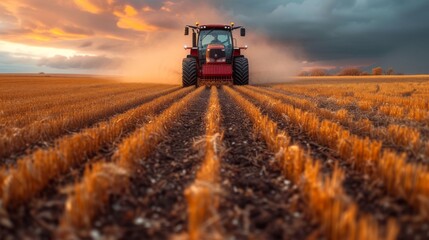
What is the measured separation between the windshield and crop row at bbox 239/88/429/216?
47.6 ft

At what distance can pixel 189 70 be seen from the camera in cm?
1969

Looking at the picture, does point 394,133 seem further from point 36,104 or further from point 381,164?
point 36,104

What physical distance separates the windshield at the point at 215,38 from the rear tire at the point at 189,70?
0.77 m

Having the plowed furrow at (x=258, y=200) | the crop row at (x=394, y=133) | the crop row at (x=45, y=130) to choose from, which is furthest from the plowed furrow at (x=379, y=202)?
the crop row at (x=45, y=130)

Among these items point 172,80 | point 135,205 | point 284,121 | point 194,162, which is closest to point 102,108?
point 284,121

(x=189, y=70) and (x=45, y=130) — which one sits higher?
(x=189, y=70)

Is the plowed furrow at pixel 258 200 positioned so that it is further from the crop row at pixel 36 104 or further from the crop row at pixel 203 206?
the crop row at pixel 36 104

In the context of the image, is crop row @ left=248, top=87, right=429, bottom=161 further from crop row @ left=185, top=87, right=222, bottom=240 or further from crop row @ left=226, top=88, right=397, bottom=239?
crop row @ left=185, top=87, right=222, bottom=240

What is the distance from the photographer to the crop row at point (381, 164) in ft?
9.18

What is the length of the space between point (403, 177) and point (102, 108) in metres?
8.14

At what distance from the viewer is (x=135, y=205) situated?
3.05m

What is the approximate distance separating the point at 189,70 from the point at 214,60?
1.57m

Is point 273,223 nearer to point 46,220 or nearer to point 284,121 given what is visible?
point 46,220

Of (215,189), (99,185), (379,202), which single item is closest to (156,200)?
(99,185)
